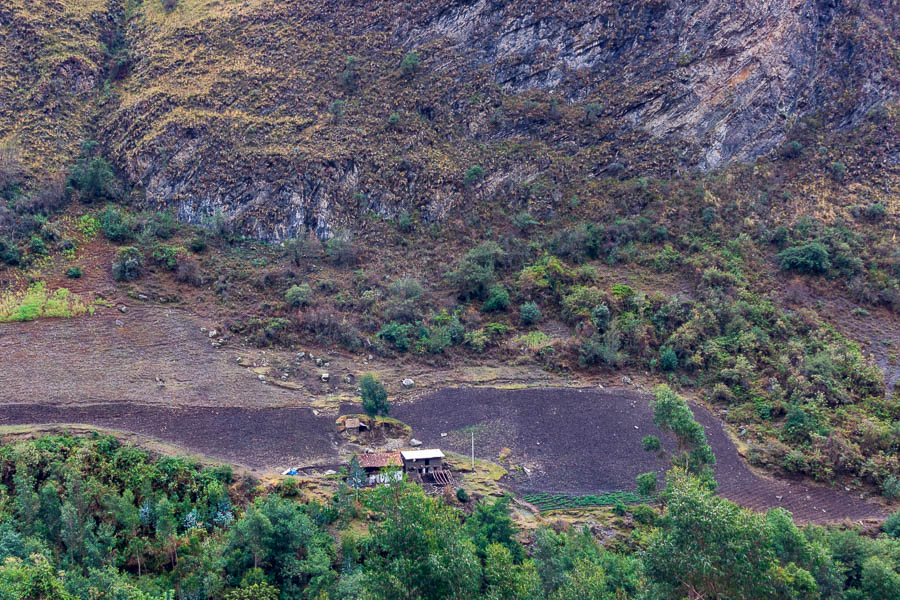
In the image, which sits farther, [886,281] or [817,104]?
[817,104]

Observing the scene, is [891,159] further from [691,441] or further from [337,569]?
[337,569]

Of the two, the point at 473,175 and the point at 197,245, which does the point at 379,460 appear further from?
the point at 473,175

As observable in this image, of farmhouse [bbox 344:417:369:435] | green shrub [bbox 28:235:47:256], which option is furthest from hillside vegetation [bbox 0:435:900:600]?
green shrub [bbox 28:235:47:256]

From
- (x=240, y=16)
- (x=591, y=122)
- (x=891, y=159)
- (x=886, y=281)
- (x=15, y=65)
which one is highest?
(x=240, y=16)

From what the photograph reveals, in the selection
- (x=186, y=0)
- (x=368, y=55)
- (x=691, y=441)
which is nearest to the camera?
(x=691, y=441)

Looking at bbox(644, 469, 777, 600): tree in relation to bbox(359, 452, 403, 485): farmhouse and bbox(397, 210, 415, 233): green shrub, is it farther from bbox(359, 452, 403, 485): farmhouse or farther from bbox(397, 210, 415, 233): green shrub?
bbox(397, 210, 415, 233): green shrub

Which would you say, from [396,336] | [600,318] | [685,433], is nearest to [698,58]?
[600,318]

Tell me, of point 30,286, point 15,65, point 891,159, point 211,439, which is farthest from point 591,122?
point 15,65
